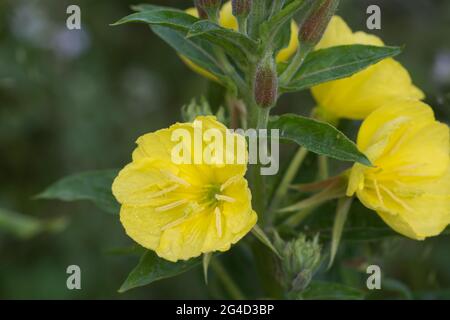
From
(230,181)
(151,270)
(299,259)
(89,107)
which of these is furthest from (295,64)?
(89,107)

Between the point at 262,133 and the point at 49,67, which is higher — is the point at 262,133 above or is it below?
below

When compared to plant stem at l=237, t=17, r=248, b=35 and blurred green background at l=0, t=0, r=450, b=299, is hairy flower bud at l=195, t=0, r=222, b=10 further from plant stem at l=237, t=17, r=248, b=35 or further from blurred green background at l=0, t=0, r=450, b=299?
blurred green background at l=0, t=0, r=450, b=299

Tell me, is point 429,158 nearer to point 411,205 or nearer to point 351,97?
point 411,205

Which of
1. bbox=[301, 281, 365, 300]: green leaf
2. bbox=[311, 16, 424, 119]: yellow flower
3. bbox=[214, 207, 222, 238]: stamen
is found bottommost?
bbox=[301, 281, 365, 300]: green leaf

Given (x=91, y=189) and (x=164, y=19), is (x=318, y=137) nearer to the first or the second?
(x=164, y=19)

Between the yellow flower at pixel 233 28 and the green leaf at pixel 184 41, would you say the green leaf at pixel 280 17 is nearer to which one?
the green leaf at pixel 184 41

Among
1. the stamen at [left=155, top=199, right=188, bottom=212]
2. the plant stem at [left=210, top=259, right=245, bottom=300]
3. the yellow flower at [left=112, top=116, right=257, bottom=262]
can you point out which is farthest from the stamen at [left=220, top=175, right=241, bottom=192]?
the plant stem at [left=210, top=259, right=245, bottom=300]
